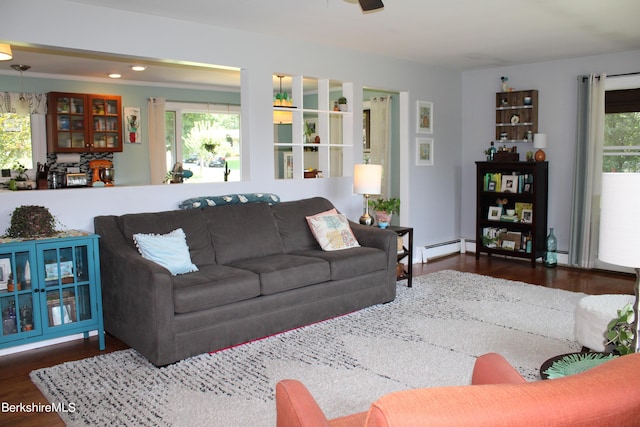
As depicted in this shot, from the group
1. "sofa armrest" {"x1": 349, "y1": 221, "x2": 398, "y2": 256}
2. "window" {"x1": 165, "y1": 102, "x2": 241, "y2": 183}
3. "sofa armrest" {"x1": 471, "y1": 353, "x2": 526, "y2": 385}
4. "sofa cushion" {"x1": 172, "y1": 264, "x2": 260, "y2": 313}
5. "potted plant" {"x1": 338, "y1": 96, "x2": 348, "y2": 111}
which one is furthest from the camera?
"window" {"x1": 165, "y1": 102, "x2": 241, "y2": 183}

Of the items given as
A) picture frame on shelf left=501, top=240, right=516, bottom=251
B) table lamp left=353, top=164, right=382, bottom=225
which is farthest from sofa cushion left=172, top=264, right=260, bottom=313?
picture frame on shelf left=501, top=240, right=516, bottom=251

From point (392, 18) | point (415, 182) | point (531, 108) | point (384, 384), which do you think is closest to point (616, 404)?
point (384, 384)

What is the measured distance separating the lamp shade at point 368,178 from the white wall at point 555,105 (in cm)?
271

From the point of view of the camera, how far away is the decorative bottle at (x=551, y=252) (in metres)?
6.73

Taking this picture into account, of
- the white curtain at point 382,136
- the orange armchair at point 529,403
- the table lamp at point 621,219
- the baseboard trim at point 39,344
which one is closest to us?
the orange armchair at point 529,403

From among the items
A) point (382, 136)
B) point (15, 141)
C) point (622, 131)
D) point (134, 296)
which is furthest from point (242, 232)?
point (622, 131)

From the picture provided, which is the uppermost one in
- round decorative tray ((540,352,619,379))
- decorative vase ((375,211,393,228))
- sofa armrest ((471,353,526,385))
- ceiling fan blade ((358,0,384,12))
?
ceiling fan blade ((358,0,384,12))

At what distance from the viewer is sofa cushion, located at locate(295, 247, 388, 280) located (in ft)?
14.9

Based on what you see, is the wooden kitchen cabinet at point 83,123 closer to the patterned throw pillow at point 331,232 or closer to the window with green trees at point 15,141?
the window with green trees at point 15,141

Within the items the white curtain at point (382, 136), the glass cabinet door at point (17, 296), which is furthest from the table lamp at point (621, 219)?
the white curtain at point (382, 136)

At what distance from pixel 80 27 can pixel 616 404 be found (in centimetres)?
414

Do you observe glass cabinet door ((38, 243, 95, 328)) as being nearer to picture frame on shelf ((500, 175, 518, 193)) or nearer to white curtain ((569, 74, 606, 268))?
picture frame on shelf ((500, 175, 518, 193))

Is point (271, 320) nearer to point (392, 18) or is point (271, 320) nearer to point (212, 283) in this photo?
point (212, 283)

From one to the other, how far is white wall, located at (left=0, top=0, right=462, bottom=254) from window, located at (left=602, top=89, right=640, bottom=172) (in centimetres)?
191
